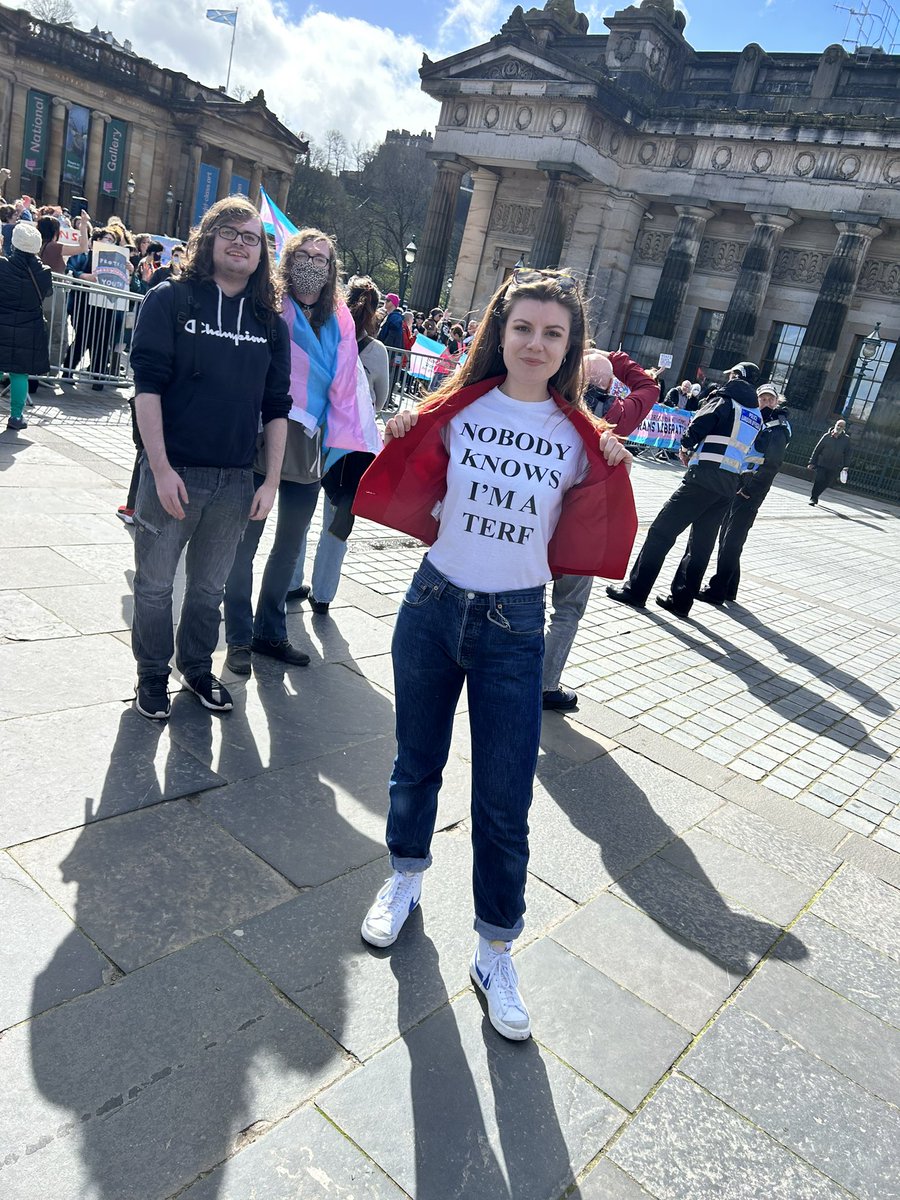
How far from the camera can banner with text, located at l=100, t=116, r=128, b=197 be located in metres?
44.4

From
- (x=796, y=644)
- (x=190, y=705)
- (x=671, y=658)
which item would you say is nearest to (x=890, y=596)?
(x=796, y=644)

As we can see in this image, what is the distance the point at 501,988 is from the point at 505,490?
4.91ft

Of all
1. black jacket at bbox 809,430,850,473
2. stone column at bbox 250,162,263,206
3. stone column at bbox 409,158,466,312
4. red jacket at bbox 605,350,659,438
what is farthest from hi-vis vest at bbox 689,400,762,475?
stone column at bbox 250,162,263,206

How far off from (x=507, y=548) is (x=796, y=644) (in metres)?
6.26

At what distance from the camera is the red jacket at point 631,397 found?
5840mm

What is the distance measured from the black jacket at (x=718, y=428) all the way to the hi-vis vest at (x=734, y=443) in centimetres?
3

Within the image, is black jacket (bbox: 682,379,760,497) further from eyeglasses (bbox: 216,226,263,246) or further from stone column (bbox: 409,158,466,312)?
stone column (bbox: 409,158,466,312)

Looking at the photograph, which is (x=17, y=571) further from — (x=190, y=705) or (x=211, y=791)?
(x=211, y=791)

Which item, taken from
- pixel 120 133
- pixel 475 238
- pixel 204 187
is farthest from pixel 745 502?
pixel 204 187

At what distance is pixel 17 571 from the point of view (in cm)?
519

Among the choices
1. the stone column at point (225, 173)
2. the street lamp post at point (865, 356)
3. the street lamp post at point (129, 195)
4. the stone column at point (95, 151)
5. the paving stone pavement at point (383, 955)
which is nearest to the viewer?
the paving stone pavement at point (383, 955)

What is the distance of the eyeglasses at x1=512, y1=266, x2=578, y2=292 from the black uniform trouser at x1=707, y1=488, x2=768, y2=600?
647 centimetres

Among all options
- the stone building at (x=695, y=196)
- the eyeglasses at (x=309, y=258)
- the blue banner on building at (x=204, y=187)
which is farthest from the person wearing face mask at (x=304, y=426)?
the blue banner on building at (x=204, y=187)

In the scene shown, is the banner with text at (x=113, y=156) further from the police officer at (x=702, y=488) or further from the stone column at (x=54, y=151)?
the police officer at (x=702, y=488)
